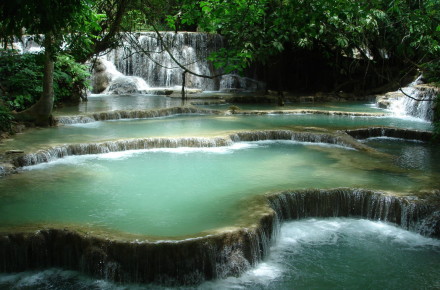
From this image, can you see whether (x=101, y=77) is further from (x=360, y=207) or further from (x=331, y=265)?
(x=331, y=265)

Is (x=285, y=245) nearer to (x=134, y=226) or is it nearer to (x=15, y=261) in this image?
(x=134, y=226)

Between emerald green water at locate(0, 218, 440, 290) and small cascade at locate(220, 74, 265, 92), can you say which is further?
small cascade at locate(220, 74, 265, 92)

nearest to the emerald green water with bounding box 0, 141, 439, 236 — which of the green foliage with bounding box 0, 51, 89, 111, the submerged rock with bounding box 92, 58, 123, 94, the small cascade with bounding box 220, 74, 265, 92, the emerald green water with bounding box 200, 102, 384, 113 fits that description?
the green foliage with bounding box 0, 51, 89, 111

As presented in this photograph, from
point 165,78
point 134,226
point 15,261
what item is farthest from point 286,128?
point 165,78

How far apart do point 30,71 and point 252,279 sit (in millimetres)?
9586

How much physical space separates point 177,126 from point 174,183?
15.5 feet

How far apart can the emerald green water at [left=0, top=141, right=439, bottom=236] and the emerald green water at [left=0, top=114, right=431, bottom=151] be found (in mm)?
1065

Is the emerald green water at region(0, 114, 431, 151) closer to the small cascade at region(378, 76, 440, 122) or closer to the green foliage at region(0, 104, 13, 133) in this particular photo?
the green foliage at region(0, 104, 13, 133)

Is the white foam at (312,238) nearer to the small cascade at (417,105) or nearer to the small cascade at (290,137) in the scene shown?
the small cascade at (290,137)

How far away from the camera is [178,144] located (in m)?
9.87

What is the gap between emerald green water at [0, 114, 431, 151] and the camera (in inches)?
382

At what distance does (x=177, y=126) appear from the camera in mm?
11859

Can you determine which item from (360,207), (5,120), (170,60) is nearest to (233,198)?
(360,207)

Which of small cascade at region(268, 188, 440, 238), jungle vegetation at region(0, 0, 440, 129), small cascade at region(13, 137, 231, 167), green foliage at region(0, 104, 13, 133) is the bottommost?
small cascade at region(268, 188, 440, 238)
